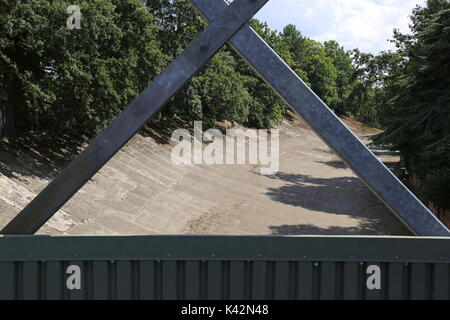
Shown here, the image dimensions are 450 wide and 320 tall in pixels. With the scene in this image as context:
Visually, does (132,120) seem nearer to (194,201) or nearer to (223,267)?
(223,267)

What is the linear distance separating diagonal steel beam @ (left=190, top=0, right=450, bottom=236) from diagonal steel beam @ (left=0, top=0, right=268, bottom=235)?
0.12 metres

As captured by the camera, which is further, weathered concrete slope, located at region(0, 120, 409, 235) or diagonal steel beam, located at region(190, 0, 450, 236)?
weathered concrete slope, located at region(0, 120, 409, 235)

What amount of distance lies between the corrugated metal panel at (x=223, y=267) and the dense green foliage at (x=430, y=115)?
1055 cm

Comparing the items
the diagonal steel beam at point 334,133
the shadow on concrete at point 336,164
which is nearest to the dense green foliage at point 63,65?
the diagonal steel beam at point 334,133

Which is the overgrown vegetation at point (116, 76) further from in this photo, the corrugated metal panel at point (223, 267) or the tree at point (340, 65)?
the tree at point (340, 65)

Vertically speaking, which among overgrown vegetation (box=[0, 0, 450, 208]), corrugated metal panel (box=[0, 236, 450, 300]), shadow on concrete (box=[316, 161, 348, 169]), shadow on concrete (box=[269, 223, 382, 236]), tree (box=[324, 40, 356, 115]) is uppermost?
tree (box=[324, 40, 356, 115])

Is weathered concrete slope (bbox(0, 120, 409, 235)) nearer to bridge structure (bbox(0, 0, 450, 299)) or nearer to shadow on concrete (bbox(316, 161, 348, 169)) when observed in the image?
shadow on concrete (bbox(316, 161, 348, 169))

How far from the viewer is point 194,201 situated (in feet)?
74.9

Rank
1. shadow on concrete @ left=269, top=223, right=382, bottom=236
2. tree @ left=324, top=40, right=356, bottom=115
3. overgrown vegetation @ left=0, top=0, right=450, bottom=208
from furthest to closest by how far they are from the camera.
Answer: tree @ left=324, top=40, right=356, bottom=115
shadow on concrete @ left=269, top=223, right=382, bottom=236
overgrown vegetation @ left=0, top=0, right=450, bottom=208

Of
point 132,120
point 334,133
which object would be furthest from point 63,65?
point 334,133

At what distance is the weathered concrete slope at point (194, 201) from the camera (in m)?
17.5

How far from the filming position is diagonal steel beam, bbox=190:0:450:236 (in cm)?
408

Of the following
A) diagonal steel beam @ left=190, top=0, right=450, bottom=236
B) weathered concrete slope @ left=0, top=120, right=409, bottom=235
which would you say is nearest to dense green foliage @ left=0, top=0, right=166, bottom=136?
weathered concrete slope @ left=0, top=120, right=409, bottom=235

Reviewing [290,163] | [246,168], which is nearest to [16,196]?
[246,168]
